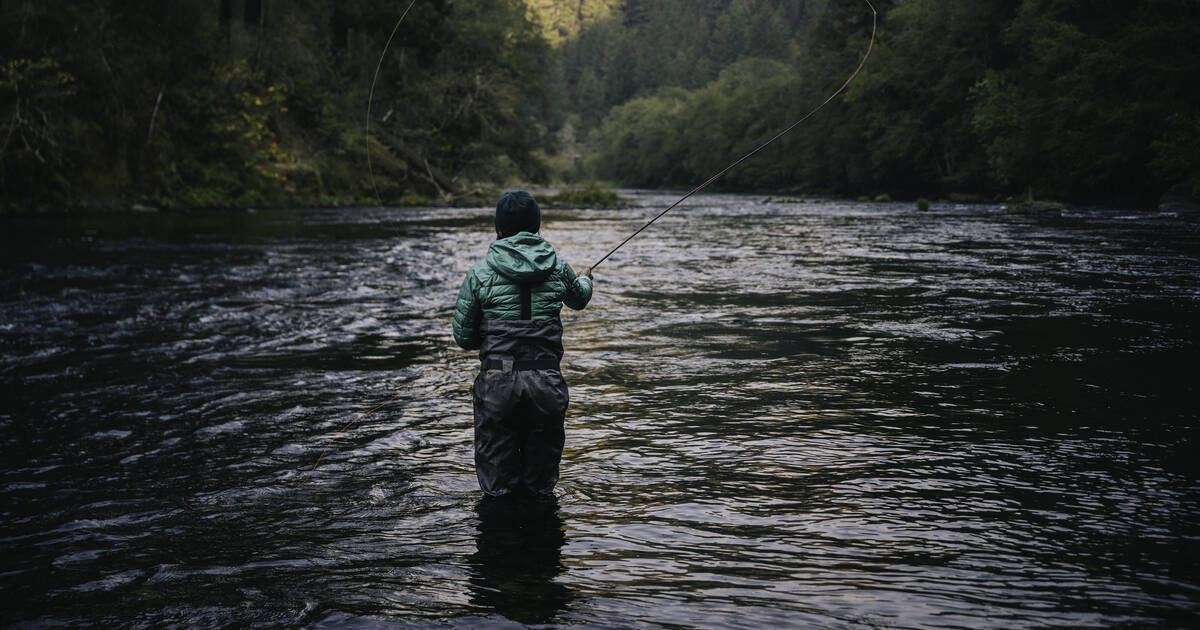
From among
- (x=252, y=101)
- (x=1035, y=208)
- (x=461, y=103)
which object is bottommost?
(x=1035, y=208)

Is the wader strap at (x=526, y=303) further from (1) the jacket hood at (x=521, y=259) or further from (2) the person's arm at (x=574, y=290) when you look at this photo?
(2) the person's arm at (x=574, y=290)

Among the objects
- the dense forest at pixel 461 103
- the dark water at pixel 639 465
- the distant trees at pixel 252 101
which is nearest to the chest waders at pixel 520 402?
the dark water at pixel 639 465

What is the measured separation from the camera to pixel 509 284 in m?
4.87

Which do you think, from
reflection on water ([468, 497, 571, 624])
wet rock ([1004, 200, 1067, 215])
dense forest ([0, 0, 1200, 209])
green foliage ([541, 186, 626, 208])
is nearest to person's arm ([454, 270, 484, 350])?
reflection on water ([468, 497, 571, 624])

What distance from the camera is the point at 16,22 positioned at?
27.8 metres

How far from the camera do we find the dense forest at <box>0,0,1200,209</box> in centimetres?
3041

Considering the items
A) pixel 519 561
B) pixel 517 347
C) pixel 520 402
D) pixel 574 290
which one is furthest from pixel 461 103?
pixel 519 561

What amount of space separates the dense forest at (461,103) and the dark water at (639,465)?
555 centimetres

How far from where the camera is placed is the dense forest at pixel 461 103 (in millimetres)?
30406

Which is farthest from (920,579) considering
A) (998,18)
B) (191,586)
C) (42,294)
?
(998,18)

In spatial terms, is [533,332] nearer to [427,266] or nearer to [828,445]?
[828,445]

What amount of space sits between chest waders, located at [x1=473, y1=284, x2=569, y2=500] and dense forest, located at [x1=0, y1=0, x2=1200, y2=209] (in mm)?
9317

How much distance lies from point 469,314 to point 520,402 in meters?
0.52

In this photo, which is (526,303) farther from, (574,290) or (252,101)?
(252,101)
